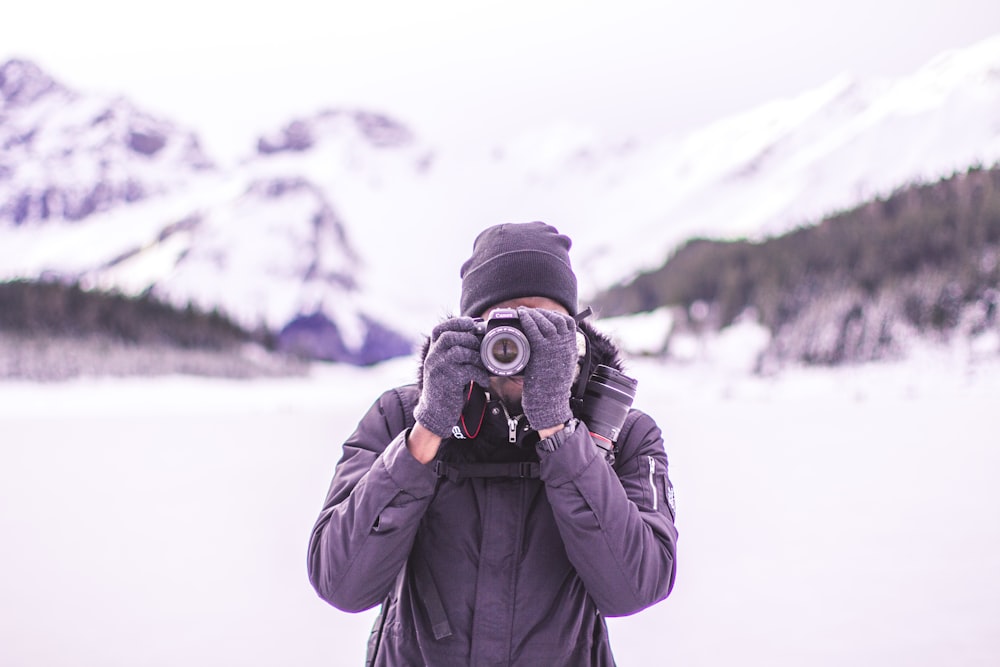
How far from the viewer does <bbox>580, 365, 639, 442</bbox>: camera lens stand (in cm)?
120

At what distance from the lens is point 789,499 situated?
174 inches

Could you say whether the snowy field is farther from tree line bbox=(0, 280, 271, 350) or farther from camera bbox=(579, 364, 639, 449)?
tree line bbox=(0, 280, 271, 350)

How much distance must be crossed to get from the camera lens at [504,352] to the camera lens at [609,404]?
0.19 meters

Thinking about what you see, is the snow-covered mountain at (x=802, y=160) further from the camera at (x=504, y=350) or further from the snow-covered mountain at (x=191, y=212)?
the snow-covered mountain at (x=191, y=212)

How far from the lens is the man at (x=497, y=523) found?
1.10 metres

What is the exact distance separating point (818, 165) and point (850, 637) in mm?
43580

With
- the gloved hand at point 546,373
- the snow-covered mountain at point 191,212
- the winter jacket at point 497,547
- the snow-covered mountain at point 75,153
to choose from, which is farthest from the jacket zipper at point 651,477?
the snow-covered mountain at point 75,153

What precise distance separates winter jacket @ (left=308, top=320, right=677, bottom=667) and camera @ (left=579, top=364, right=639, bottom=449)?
7 centimetres

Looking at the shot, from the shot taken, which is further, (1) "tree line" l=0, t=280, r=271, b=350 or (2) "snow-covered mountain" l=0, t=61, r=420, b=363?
(2) "snow-covered mountain" l=0, t=61, r=420, b=363

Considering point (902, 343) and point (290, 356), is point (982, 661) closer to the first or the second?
point (902, 343)

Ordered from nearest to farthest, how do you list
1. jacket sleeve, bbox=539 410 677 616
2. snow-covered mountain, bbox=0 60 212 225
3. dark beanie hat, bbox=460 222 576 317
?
jacket sleeve, bbox=539 410 677 616 < dark beanie hat, bbox=460 222 576 317 < snow-covered mountain, bbox=0 60 212 225

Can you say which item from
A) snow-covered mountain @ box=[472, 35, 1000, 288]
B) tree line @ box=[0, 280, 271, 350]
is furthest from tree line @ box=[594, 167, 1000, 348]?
tree line @ box=[0, 280, 271, 350]

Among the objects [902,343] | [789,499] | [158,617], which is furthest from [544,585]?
[902,343]

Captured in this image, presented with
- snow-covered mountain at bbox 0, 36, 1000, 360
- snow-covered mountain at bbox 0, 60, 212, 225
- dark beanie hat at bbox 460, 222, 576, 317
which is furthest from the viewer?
snow-covered mountain at bbox 0, 60, 212, 225
